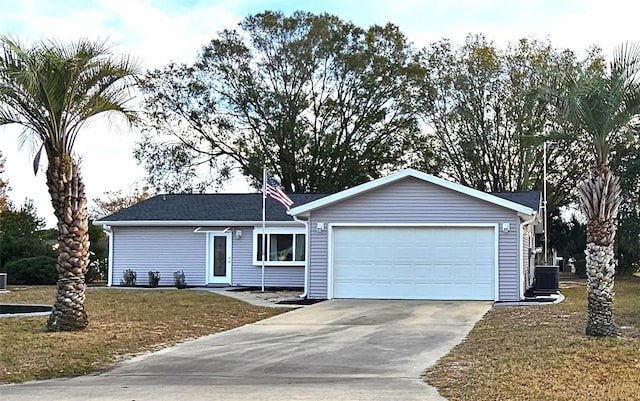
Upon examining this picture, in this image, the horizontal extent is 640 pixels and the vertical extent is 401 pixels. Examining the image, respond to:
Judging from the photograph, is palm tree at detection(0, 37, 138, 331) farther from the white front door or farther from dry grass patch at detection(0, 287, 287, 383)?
the white front door

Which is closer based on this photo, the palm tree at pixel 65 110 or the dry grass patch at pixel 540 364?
the dry grass patch at pixel 540 364

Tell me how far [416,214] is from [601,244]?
8.33 meters

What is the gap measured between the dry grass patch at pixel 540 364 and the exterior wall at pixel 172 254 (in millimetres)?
12099

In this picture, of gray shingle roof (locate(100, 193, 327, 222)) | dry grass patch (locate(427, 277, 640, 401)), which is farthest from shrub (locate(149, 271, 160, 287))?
dry grass patch (locate(427, 277, 640, 401))

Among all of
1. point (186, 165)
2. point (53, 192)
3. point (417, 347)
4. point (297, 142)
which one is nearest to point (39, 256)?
point (186, 165)

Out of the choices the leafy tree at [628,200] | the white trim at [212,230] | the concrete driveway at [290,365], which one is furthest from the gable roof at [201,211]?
the leafy tree at [628,200]

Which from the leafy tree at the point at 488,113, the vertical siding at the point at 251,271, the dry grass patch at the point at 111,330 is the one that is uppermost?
the leafy tree at the point at 488,113

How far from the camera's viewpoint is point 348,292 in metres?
19.6

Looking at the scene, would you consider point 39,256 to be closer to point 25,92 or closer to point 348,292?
point 348,292

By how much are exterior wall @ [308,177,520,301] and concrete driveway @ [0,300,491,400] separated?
4170 mm

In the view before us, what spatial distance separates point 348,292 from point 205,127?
69.3 ft

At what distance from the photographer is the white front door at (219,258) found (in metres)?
24.7

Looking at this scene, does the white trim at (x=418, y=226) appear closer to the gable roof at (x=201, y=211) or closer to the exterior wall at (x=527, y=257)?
the exterior wall at (x=527, y=257)

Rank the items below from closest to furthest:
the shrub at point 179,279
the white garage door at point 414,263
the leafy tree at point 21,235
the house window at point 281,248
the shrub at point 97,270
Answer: the white garage door at point 414,263, the house window at point 281,248, the shrub at point 179,279, the shrub at point 97,270, the leafy tree at point 21,235
